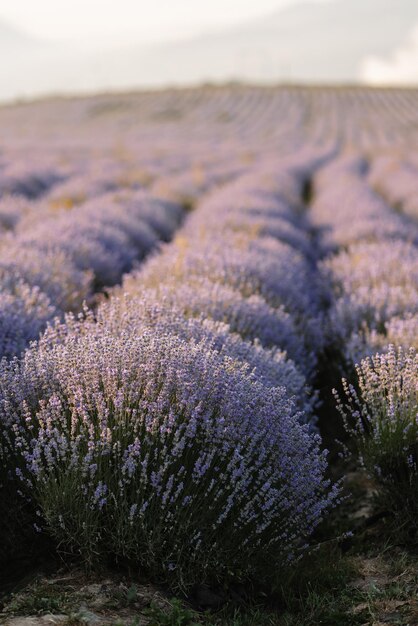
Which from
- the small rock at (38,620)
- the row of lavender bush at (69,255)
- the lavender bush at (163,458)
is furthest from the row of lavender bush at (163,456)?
the row of lavender bush at (69,255)

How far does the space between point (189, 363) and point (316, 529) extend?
102 cm

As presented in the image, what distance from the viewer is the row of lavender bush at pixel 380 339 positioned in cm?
272

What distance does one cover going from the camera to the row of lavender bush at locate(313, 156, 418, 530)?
2725 millimetres

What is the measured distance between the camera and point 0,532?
2.40m

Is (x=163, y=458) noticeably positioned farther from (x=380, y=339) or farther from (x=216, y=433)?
(x=380, y=339)

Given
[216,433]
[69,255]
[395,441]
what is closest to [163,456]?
[216,433]

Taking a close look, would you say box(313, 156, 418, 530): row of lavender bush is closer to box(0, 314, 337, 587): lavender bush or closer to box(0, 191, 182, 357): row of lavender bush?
box(0, 314, 337, 587): lavender bush

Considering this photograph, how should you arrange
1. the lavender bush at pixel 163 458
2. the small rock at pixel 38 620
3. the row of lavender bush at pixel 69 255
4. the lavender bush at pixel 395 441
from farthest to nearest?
the row of lavender bush at pixel 69 255 → the lavender bush at pixel 395 441 → the lavender bush at pixel 163 458 → the small rock at pixel 38 620

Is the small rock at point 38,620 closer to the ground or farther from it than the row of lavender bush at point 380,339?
closer to the ground

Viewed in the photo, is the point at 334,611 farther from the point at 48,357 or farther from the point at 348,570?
the point at 48,357

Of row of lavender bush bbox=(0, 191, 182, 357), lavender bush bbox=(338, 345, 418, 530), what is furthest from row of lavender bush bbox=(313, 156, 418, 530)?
row of lavender bush bbox=(0, 191, 182, 357)

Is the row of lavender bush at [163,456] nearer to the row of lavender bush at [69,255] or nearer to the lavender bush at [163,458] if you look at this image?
the lavender bush at [163,458]

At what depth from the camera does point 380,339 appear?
375 cm

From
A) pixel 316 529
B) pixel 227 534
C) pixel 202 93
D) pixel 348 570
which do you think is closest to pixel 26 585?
pixel 227 534
